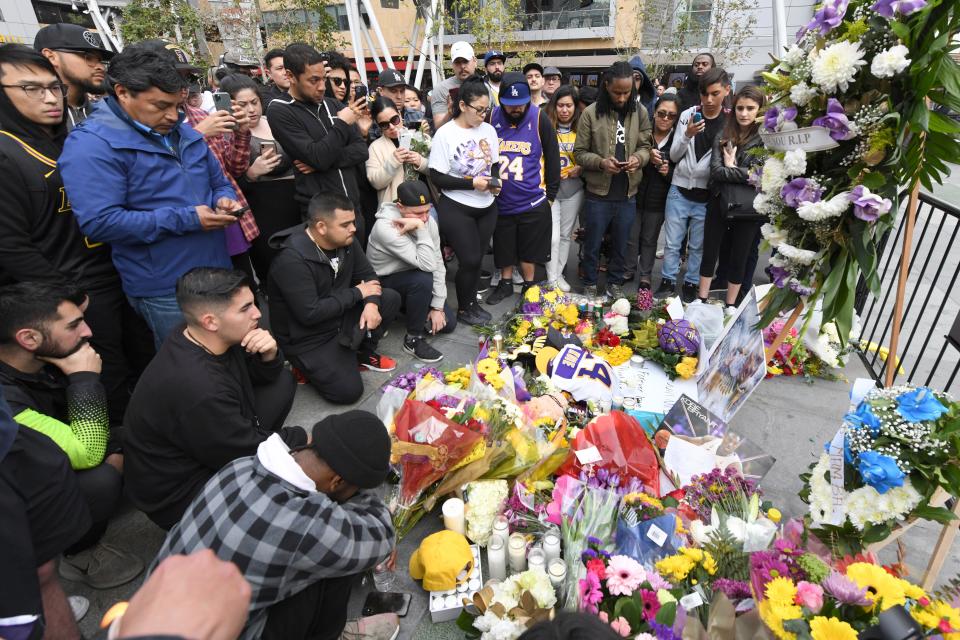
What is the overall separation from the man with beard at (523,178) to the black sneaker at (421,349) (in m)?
1.11

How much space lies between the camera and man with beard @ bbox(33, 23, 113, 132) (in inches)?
114

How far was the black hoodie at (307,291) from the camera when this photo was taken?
3379 millimetres

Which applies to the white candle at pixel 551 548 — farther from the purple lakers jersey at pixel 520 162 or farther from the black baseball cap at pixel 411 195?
the purple lakers jersey at pixel 520 162

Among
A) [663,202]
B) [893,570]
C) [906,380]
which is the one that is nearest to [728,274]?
[663,202]

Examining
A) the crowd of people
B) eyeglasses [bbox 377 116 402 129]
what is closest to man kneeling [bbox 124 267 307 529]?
the crowd of people

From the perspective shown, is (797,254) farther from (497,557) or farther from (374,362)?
(374,362)

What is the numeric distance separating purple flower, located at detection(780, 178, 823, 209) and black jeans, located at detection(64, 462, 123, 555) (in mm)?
3403

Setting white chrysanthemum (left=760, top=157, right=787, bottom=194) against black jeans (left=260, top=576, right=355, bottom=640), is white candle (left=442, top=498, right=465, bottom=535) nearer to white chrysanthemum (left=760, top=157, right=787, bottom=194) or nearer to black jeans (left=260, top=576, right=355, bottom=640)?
black jeans (left=260, top=576, right=355, bottom=640)

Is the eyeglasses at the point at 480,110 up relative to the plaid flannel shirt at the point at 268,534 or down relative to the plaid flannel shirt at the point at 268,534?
up

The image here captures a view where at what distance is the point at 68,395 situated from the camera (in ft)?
7.30

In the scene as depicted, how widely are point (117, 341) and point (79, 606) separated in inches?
56.6

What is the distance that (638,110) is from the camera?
463 centimetres

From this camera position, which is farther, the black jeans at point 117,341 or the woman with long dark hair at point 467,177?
the woman with long dark hair at point 467,177

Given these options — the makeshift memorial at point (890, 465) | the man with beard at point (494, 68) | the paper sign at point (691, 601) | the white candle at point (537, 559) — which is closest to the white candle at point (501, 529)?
the white candle at point (537, 559)
